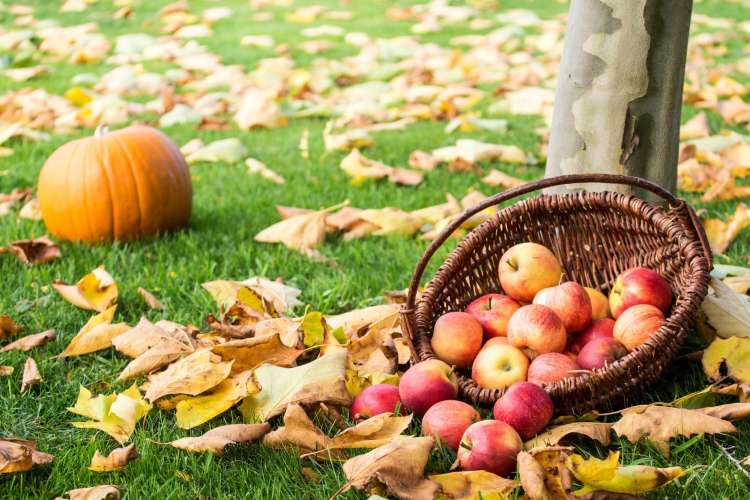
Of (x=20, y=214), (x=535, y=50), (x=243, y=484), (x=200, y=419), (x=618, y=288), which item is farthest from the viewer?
(x=535, y=50)

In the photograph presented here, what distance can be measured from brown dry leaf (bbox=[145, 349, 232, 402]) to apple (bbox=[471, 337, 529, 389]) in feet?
2.00

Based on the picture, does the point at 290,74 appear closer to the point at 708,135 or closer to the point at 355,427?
the point at 708,135

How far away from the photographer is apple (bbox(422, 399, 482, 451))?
5.97 feet

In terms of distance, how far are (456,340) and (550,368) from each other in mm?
261

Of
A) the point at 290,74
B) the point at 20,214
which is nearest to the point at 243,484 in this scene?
the point at 20,214

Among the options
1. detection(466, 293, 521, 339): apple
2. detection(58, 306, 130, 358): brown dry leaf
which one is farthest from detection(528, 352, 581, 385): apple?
detection(58, 306, 130, 358): brown dry leaf

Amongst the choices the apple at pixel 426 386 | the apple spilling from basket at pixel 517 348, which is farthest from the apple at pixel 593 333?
the apple at pixel 426 386

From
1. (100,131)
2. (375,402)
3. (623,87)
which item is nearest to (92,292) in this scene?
(100,131)

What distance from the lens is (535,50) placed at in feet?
24.3

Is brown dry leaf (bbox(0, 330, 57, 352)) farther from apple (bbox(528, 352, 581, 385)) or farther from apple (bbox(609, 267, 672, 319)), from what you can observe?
apple (bbox(609, 267, 672, 319))

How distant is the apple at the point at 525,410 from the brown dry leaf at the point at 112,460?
0.79 metres

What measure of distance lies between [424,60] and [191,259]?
4181 mm

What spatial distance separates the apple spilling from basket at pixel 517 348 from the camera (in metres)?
1.80

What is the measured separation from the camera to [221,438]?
183cm
